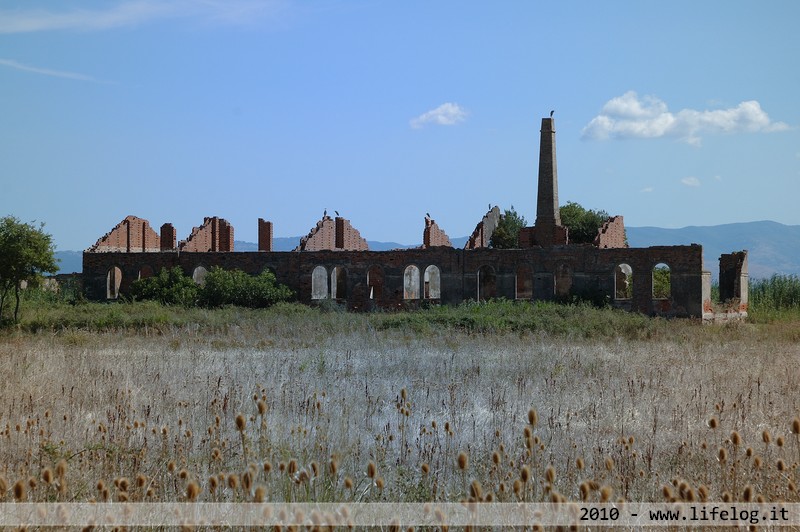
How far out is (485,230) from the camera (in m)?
46.5

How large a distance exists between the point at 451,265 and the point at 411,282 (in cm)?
460

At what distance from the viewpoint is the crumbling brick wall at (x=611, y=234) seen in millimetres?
38594

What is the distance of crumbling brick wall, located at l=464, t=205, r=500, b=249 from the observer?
146 feet

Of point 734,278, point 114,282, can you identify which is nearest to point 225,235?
point 114,282

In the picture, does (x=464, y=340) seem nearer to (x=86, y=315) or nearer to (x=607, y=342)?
(x=607, y=342)

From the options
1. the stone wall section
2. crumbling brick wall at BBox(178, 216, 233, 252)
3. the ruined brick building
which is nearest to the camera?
the stone wall section

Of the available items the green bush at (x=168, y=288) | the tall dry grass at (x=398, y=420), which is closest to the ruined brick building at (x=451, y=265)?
the green bush at (x=168, y=288)

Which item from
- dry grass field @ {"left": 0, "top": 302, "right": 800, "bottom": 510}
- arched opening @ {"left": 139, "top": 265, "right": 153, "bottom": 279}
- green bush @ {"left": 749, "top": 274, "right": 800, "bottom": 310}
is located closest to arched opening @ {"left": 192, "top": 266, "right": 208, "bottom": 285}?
arched opening @ {"left": 139, "top": 265, "right": 153, "bottom": 279}

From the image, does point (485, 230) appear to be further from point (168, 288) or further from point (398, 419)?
point (398, 419)

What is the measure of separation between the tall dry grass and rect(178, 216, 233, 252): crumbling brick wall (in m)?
22.3

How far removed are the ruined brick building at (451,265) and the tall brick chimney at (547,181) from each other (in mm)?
50

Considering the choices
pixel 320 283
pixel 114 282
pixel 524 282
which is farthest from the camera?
pixel 524 282

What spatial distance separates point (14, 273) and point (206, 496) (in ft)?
81.2

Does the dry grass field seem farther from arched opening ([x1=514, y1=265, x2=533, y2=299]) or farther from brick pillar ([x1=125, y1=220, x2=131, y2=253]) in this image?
brick pillar ([x1=125, y1=220, x2=131, y2=253])
